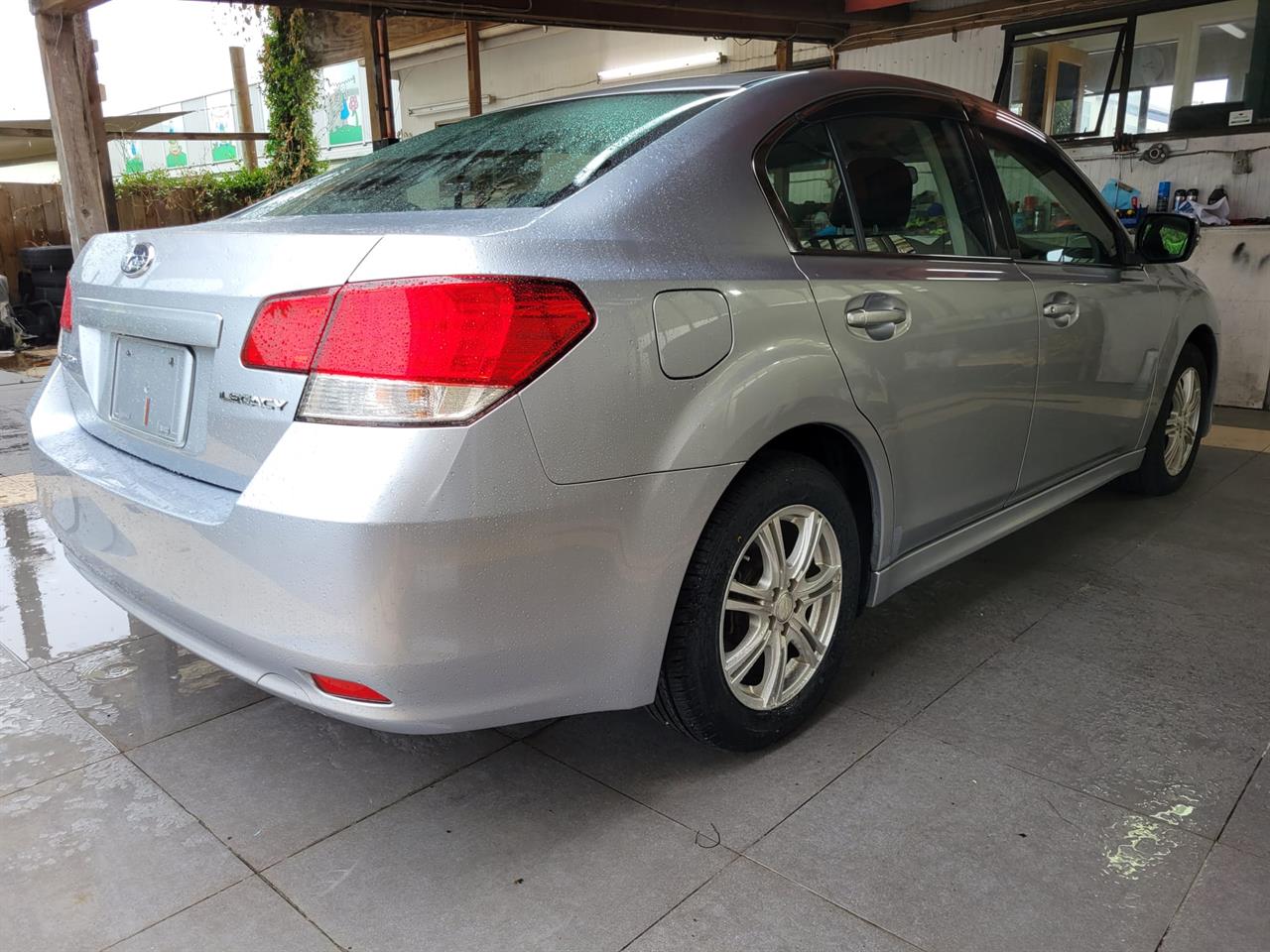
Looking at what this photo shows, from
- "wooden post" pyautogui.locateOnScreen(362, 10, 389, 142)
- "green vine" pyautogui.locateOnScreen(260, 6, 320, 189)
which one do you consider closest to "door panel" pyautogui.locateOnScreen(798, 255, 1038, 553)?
"wooden post" pyautogui.locateOnScreen(362, 10, 389, 142)

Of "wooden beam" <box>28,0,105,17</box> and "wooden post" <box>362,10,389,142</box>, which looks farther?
"wooden post" <box>362,10,389,142</box>

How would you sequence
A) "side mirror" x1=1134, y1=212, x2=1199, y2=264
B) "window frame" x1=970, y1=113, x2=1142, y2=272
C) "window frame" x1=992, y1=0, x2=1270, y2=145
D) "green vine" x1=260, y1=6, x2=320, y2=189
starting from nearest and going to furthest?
"window frame" x1=970, y1=113, x2=1142, y2=272 → "side mirror" x1=1134, y1=212, x2=1199, y2=264 → "window frame" x1=992, y1=0, x2=1270, y2=145 → "green vine" x1=260, y1=6, x2=320, y2=189

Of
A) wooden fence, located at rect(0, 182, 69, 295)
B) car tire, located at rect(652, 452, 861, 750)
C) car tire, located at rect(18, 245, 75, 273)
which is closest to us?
car tire, located at rect(652, 452, 861, 750)

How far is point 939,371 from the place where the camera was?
2.36m

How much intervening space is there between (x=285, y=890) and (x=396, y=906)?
22cm

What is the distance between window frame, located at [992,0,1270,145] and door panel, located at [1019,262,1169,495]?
4177mm

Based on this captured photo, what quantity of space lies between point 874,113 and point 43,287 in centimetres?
1089

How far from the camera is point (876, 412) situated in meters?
2.20

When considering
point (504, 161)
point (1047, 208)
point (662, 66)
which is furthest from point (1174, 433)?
point (662, 66)

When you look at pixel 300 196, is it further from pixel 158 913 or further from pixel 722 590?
pixel 158 913

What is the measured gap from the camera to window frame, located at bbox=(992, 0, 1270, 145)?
673cm

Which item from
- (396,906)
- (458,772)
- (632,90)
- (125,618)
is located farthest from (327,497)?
(125,618)

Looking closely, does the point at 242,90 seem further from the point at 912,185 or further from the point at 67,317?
the point at 912,185

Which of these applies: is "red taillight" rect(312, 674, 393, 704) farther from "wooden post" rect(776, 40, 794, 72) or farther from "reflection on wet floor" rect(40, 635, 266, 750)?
"wooden post" rect(776, 40, 794, 72)
